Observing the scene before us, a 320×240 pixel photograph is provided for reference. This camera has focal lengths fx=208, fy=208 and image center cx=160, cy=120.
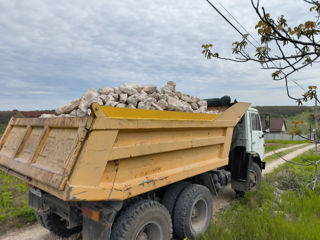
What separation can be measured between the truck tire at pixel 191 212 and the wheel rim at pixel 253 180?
80.0 inches

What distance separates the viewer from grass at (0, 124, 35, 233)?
12.5 ft

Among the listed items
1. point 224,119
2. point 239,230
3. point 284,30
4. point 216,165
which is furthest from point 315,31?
point 239,230

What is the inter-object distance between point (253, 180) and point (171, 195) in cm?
292

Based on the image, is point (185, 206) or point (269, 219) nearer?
point (185, 206)

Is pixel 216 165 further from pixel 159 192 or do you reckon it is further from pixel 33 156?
pixel 33 156

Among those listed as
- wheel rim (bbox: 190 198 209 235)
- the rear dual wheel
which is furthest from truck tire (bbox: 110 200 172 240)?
wheel rim (bbox: 190 198 209 235)

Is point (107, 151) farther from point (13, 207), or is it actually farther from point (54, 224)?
point (13, 207)

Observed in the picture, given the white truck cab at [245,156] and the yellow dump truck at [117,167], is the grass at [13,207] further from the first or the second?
the white truck cab at [245,156]

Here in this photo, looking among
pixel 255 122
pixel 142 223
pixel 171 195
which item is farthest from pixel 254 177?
pixel 142 223

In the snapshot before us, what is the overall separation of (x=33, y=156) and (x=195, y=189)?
7.59 feet

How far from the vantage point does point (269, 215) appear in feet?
11.9

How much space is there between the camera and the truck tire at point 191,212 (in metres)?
3.06

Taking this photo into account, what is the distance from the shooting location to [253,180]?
201 inches

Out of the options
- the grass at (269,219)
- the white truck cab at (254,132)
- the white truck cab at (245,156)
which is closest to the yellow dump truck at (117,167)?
the grass at (269,219)
